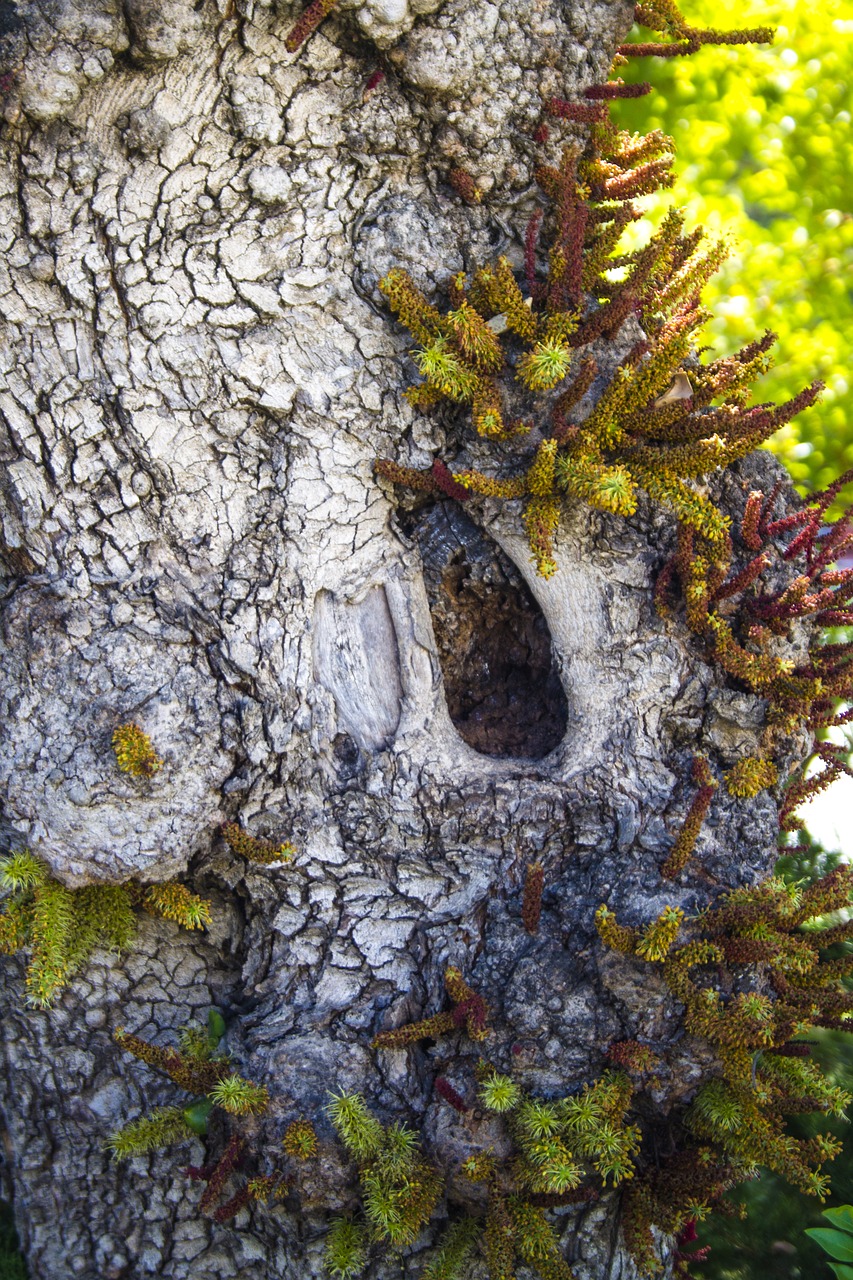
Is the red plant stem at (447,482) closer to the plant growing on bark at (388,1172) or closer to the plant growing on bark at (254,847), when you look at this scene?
the plant growing on bark at (254,847)

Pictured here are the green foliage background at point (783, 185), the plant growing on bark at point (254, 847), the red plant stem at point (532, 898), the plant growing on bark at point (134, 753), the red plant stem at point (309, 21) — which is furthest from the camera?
the green foliage background at point (783, 185)

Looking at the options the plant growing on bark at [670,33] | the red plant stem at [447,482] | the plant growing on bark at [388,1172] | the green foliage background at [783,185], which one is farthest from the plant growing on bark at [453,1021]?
the plant growing on bark at [670,33]

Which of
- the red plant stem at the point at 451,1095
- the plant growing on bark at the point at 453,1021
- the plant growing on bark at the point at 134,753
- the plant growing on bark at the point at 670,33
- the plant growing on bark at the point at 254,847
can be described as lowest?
the red plant stem at the point at 451,1095

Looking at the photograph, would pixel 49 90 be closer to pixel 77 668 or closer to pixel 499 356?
pixel 499 356

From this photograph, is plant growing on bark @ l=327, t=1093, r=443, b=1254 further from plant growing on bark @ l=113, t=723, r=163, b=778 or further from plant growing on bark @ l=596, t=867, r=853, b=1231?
plant growing on bark @ l=113, t=723, r=163, b=778

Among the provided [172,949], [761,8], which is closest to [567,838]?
[172,949]

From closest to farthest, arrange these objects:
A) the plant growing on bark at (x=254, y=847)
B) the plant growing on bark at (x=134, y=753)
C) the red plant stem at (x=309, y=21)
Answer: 1. the red plant stem at (x=309, y=21)
2. the plant growing on bark at (x=134, y=753)
3. the plant growing on bark at (x=254, y=847)
